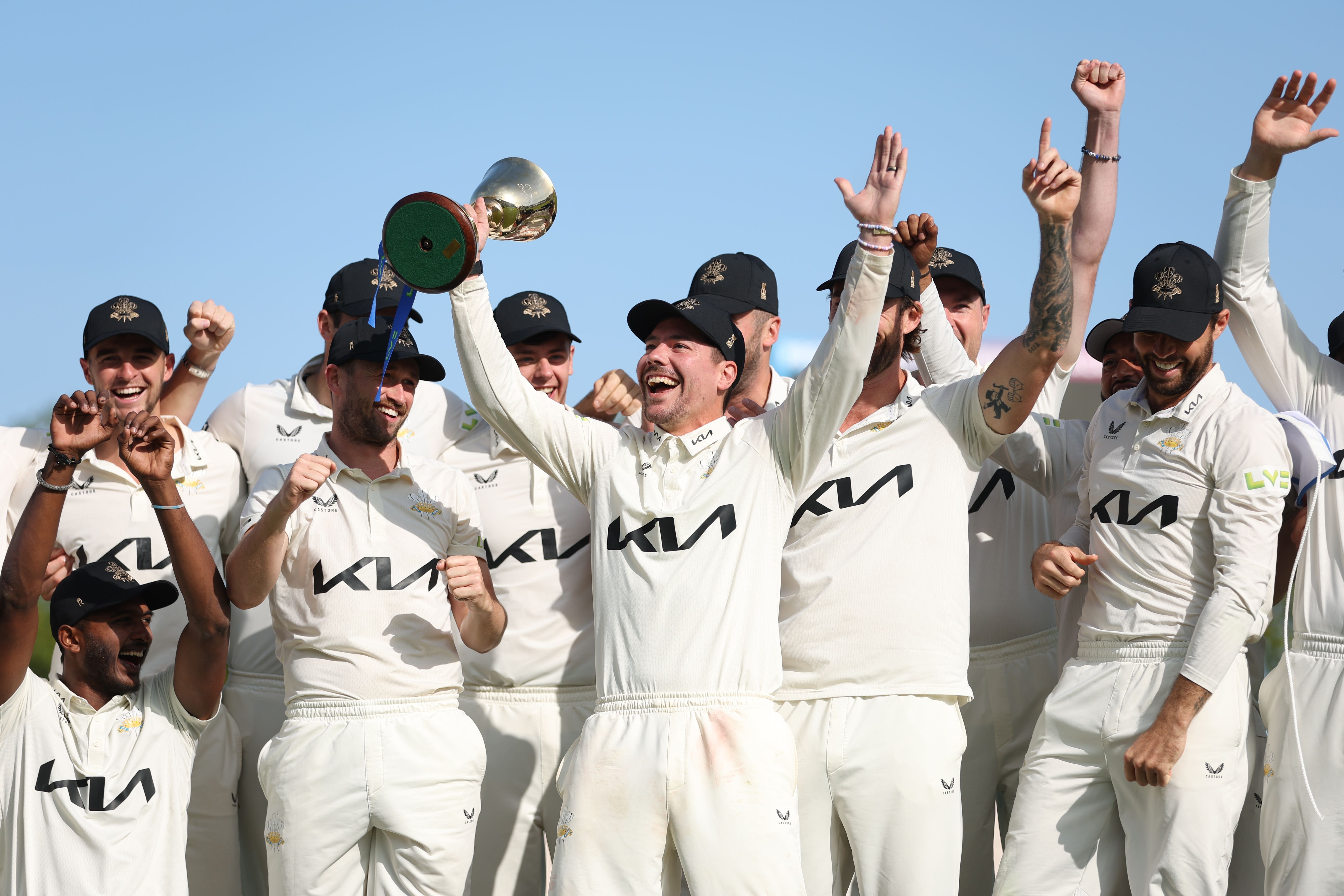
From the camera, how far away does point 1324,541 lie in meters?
5.67

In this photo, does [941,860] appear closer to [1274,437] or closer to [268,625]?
[1274,437]

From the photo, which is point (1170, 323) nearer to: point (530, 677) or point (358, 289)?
point (530, 677)

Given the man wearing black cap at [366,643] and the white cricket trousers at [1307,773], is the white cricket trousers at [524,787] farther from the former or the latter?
the white cricket trousers at [1307,773]

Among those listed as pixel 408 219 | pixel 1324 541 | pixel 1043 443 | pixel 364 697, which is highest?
pixel 408 219

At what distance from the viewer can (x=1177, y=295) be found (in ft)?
18.4

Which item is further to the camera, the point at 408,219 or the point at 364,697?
the point at 364,697

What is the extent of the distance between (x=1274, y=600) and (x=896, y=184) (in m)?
2.57

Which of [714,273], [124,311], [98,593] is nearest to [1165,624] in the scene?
[714,273]

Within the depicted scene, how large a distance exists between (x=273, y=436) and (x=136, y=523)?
880 mm

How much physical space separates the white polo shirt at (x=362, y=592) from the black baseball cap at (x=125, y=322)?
115 centimetres

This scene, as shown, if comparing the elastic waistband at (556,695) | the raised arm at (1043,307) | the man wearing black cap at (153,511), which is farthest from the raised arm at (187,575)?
the raised arm at (1043,307)

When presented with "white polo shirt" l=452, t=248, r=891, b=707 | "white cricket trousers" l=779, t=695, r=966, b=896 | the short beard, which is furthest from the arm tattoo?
"white cricket trousers" l=779, t=695, r=966, b=896

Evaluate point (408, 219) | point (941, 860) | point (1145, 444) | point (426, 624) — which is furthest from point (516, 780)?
point (1145, 444)

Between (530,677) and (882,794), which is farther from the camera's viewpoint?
(530,677)
